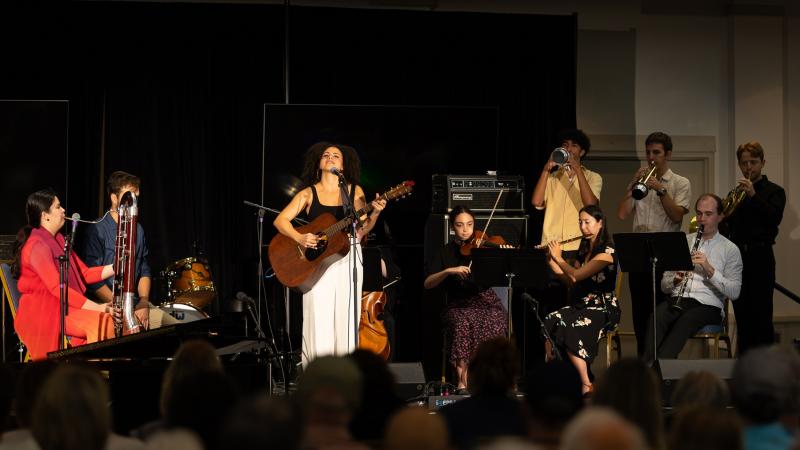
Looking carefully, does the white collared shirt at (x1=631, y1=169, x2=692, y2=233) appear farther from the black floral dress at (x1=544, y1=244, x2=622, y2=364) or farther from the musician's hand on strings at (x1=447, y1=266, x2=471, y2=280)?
the musician's hand on strings at (x1=447, y1=266, x2=471, y2=280)

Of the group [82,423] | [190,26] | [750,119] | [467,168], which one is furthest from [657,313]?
[82,423]

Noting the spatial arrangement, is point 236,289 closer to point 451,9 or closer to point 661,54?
point 451,9

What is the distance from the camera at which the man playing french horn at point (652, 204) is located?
826 cm

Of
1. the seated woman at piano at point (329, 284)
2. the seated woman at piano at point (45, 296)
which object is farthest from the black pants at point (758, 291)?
the seated woman at piano at point (45, 296)

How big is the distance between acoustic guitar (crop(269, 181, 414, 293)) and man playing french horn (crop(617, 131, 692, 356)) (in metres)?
2.12

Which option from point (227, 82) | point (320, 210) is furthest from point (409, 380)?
point (227, 82)

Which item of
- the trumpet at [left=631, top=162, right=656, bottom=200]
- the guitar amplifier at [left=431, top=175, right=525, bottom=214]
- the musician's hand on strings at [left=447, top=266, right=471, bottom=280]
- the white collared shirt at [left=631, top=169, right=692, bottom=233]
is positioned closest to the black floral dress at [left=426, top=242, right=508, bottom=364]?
the musician's hand on strings at [left=447, top=266, right=471, bottom=280]

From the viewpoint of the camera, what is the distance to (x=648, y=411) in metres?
3.43

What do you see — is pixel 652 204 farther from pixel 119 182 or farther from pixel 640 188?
pixel 119 182

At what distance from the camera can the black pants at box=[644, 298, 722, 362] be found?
7555 millimetres

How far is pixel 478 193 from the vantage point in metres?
8.72

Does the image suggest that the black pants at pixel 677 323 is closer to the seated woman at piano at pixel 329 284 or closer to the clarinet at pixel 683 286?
the clarinet at pixel 683 286

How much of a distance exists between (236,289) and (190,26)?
2.33 metres

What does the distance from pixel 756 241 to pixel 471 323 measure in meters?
2.31
